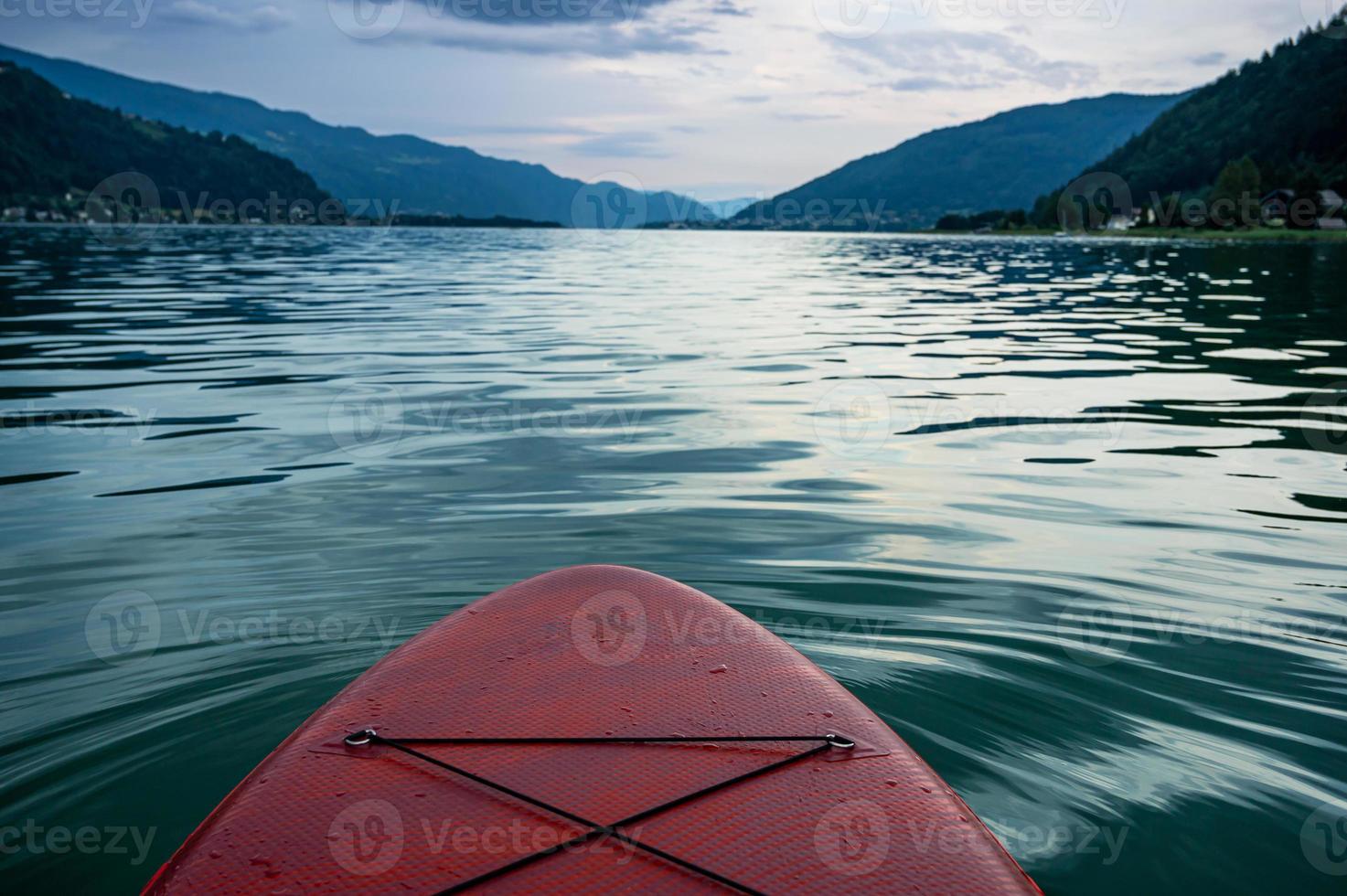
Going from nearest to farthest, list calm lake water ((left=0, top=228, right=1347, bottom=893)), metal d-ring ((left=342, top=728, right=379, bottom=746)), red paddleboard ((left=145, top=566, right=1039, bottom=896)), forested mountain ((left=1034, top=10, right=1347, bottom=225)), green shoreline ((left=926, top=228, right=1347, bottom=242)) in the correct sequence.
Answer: red paddleboard ((left=145, top=566, right=1039, bottom=896))
metal d-ring ((left=342, top=728, right=379, bottom=746))
calm lake water ((left=0, top=228, right=1347, bottom=893))
green shoreline ((left=926, top=228, right=1347, bottom=242))
forested mountain ((left=1034, top=10, right=1347, bottom=225))

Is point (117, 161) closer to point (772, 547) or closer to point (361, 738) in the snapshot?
point (772, 547)

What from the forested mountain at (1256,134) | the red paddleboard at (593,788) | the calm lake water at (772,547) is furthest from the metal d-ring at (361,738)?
the forested mountain at (1256,134)

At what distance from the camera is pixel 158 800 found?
3.42 m

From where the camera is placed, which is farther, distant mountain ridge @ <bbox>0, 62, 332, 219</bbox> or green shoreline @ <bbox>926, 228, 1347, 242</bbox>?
distant mountain ridge @ <bbox>0, 62, 332, 219</bbox>

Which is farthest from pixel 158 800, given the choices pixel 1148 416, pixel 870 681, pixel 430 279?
pixel 430 279

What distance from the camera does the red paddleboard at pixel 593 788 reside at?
7.26 feet

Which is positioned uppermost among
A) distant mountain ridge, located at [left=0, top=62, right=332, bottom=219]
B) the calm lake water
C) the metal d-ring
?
distant mountain ridge, located at [left=0, top=62, right=332, bottom=219]

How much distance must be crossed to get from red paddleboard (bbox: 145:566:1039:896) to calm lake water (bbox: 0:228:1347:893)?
2.93 feet

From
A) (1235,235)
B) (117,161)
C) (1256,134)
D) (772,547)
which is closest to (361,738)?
(772,547)

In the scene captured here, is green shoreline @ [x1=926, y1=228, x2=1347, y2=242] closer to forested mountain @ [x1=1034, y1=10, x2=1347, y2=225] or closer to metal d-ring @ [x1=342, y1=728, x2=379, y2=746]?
forested mountain @ [x1=1034, y1=10, x2=1347, y2=225]

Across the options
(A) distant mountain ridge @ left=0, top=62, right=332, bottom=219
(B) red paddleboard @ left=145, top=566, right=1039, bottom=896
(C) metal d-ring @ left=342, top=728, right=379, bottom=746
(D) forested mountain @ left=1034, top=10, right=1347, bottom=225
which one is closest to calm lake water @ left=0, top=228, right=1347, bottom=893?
(B) red paddleboard @ left=145, top=566, right=1039, bottom=896

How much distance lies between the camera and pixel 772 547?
20.2ft

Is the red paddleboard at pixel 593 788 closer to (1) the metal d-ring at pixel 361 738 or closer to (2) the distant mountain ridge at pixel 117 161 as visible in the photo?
(1) the metal d-ring at pixel 361 738

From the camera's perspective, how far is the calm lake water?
3529 mm
